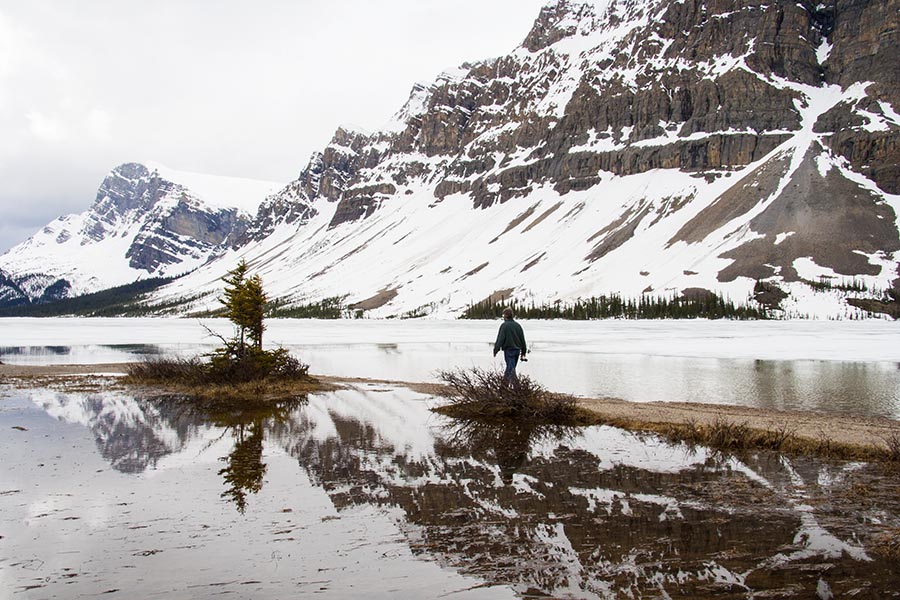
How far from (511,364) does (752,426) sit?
6.97 metres

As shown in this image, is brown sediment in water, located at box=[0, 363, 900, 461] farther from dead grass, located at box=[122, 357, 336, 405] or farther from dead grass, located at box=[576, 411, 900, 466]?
dead grass, located at box=[122, 357, 336, 405]

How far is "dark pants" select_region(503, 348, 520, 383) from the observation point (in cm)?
1986

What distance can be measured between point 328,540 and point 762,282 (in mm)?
130524

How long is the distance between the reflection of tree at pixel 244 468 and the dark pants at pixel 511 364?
7182 mm

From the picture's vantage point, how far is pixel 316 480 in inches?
488

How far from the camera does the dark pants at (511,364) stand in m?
19.9

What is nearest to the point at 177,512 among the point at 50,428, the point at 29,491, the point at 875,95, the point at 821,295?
the point at 29,491

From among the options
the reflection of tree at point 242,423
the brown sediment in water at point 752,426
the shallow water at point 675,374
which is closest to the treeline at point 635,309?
the shallow water at point 675,374

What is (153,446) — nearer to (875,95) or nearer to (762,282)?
Result: (762,282)

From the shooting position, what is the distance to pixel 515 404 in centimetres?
1928

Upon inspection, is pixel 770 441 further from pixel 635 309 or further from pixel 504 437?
pixel 635 309

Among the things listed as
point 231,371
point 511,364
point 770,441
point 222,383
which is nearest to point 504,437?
point 511,364

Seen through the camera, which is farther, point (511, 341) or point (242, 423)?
point (511, 341)

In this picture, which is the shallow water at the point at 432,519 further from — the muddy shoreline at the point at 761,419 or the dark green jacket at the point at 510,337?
the dark green jacket at the point at 510,337
